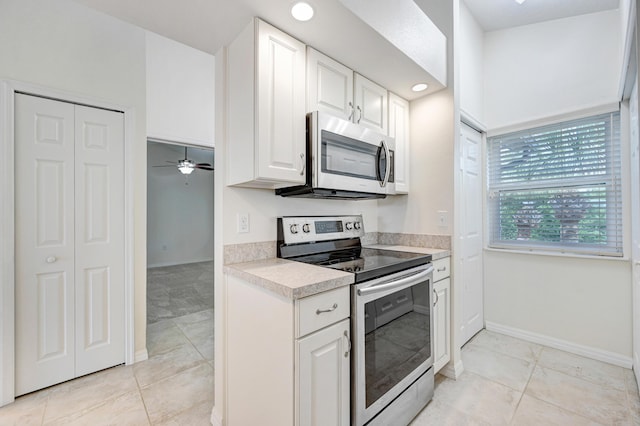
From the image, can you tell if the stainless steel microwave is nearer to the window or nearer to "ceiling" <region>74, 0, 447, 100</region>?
"ceiling" <region>74, 0, 447, 100</region>

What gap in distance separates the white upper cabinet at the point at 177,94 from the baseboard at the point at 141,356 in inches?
82.3

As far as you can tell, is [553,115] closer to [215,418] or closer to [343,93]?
[343,93]

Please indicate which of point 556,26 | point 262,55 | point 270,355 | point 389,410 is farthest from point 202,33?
point 556,26

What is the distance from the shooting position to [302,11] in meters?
1.37

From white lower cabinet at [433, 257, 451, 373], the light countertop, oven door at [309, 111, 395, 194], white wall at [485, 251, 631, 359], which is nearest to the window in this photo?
white wall at [485, 251, 631, 359]

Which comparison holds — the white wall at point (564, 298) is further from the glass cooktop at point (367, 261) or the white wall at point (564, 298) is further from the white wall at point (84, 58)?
the white wall at point (84, 58)

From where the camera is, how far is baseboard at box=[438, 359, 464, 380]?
216 cm

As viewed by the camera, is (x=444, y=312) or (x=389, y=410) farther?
(x=444, y=312)

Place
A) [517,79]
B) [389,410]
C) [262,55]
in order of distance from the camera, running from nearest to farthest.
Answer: [262,55]
[389,410]
[517,79]

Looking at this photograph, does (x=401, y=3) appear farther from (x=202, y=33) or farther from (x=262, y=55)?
(x=202, y=33)

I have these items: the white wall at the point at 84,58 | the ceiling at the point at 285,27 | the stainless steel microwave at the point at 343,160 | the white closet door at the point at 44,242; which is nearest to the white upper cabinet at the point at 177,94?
the white wall at the point at 84,58

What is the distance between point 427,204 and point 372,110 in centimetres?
88

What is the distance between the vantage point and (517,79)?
111 inches

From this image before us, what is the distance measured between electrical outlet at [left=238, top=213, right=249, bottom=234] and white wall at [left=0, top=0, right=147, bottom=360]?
4.27ft
